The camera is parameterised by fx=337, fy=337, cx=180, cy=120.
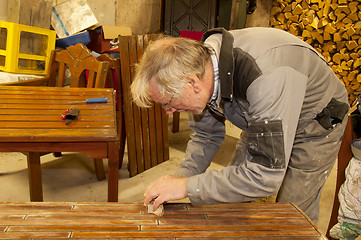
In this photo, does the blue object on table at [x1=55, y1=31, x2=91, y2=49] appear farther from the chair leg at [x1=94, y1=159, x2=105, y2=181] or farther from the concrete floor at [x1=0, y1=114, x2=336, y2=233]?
the chair leg at [x1=94, y1=159, x2=105, y2=181]

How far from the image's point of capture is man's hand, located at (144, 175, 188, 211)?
1.26 m

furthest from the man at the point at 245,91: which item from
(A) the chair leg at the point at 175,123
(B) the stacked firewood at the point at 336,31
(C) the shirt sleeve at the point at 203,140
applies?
(B) the stacked firewood at the point at 336,31

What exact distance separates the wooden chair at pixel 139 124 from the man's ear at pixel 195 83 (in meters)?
1.77

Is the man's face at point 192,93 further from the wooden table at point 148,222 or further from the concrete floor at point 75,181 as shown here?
the concrete floor at point 75,181

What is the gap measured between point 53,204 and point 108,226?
0.88 feet

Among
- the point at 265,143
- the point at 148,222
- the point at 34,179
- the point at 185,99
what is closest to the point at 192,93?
the point at 185,99

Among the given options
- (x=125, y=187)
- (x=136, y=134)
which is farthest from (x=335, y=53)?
(x=125, y=187)

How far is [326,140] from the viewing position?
1.57 metres

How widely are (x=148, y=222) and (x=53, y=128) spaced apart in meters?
0.85

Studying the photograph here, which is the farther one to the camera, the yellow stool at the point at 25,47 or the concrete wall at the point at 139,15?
the concrete wall at the point at 139,15

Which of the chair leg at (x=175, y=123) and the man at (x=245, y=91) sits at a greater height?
the man at (x=245, y=91)

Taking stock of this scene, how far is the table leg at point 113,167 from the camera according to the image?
5.79ft

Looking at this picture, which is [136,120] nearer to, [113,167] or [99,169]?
[99,169]

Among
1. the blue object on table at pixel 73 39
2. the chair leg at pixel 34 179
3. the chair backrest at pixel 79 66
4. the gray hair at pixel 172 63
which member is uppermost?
the gray hair at pixel 172 63
